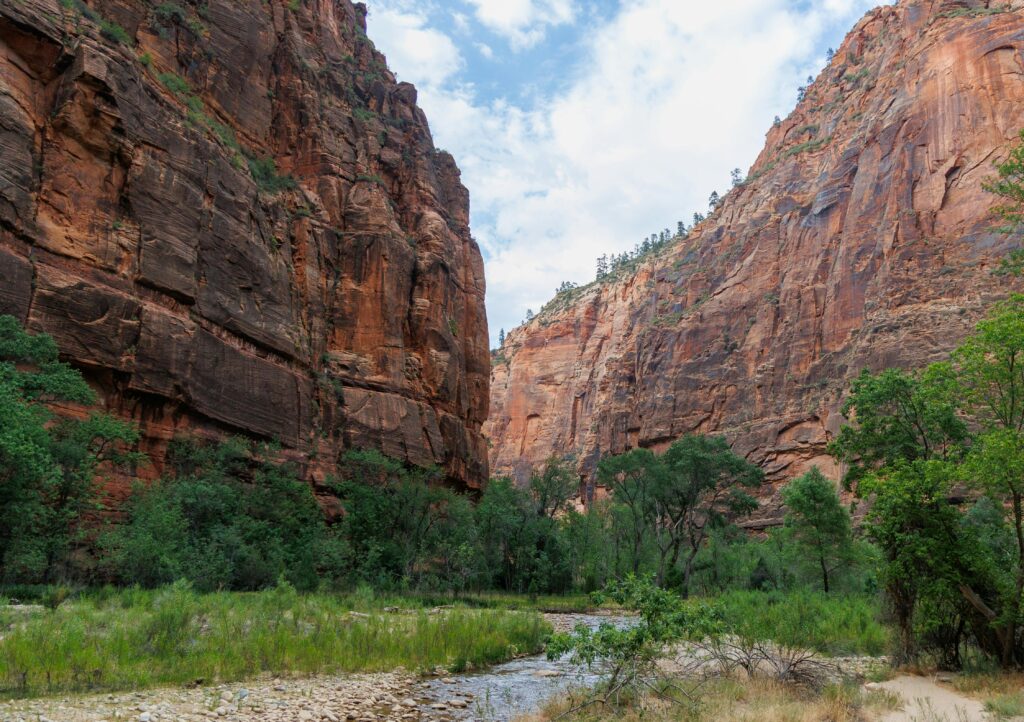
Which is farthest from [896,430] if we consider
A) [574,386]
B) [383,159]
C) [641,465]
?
[574,386]

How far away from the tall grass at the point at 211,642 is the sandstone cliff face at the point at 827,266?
179 feet

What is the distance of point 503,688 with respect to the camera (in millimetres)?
13680

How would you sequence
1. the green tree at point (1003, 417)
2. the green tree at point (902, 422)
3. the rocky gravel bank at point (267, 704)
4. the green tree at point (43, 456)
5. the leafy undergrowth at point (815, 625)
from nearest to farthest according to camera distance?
the rocky gravel bank at point (267, 704) < the green tree at point (1003, 417) < the green tree at point (902, 422) < the leafy undergrowth at point (815, 625) < the green tree at point (43, 456)

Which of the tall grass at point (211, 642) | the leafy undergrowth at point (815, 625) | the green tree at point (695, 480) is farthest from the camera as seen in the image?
the green tree at point (695, 480)

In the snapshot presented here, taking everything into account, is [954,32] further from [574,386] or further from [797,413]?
[574,386]

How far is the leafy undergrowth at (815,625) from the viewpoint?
14578mm

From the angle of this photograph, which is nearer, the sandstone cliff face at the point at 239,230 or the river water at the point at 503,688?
the river water at the point at 503,688

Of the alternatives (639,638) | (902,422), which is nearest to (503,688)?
(639,638)

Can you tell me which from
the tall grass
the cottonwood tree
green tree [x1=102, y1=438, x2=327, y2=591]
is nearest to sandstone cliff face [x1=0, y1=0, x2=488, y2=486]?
green tree [x1=102, y1=438, x2=327, y2=591]

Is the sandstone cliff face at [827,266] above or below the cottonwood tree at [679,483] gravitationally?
above

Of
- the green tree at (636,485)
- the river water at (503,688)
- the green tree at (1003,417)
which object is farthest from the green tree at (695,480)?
the green tree at (1003,417)

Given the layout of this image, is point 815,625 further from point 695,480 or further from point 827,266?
point 827,266

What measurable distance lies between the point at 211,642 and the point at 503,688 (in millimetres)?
5794

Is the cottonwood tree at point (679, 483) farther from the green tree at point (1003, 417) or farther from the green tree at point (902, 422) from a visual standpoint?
the green tree at point (1003, 417)
